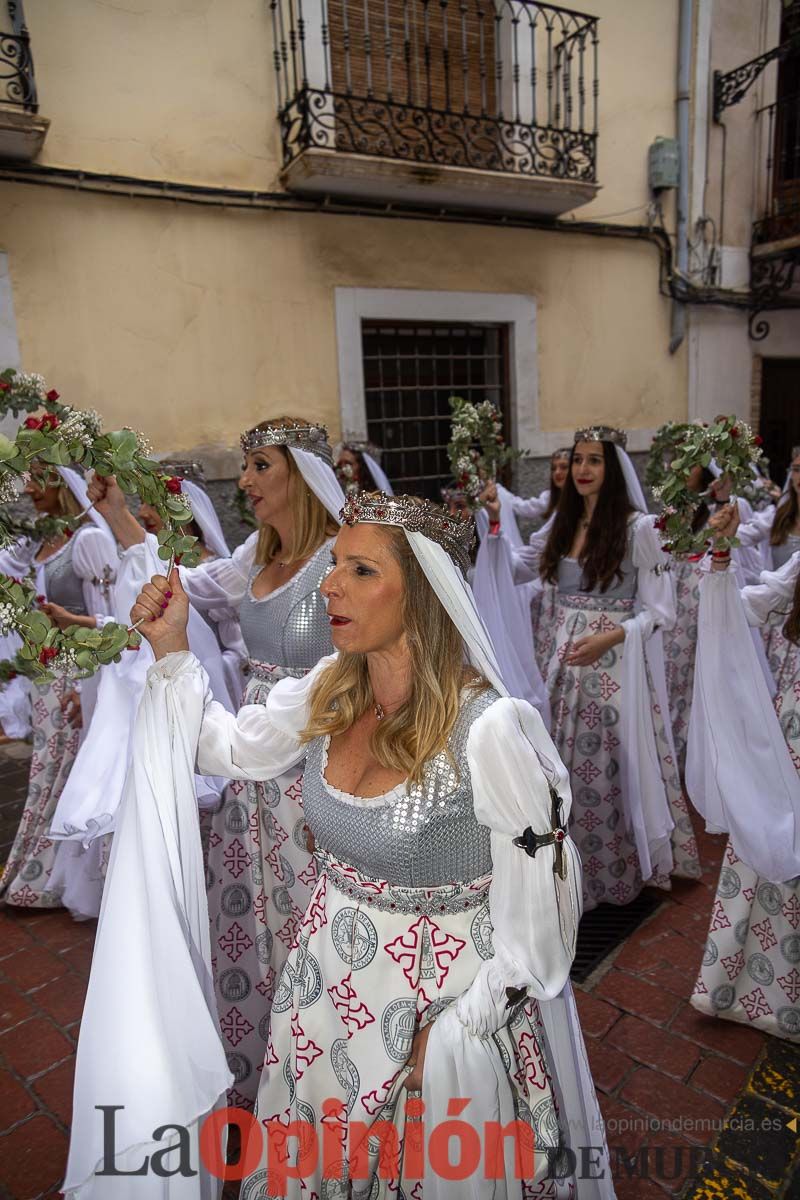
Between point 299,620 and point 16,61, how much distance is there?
5596mm

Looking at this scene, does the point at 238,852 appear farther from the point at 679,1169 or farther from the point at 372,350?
the point at 372,350

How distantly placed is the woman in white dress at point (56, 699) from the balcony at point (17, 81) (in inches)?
122

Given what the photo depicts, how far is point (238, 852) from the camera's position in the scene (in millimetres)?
2822

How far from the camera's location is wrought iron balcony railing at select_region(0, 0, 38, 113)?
5605mm

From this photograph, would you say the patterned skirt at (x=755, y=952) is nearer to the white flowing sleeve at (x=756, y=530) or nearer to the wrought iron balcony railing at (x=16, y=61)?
the white flowing sleeve at (x=756, y=530)

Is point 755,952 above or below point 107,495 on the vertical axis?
below

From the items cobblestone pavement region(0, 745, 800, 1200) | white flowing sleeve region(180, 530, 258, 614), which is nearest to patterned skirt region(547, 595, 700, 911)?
cobblestone pavement region(0, 745, 800, 1200)

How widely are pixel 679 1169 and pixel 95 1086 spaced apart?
1908 millimetres

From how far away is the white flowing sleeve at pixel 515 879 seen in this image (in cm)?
158

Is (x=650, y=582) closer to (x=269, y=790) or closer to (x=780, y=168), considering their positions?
(x=269, y=790)

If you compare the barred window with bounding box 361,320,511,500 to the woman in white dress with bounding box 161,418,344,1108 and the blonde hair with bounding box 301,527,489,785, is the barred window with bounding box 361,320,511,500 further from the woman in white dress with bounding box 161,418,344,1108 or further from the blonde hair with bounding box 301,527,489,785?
the blonde hair with bounding box 301,527,489,785

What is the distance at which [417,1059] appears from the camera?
169cm

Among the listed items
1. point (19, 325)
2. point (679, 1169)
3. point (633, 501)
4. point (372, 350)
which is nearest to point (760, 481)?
point (633, 501)

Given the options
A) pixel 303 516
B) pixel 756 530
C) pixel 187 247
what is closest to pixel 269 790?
pixel 303 516
